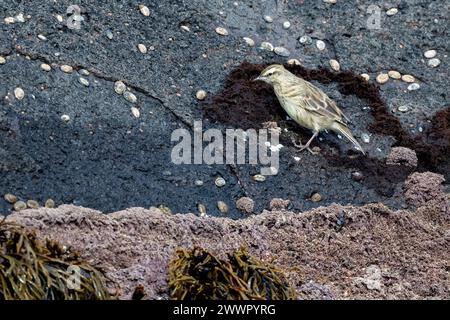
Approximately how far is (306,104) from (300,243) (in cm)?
172

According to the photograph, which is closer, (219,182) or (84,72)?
(219,182)

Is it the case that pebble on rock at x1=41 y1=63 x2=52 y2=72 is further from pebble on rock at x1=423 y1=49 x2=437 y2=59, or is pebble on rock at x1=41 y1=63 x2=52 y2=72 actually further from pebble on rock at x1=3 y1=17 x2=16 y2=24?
pebble on rock at x1=423 y1=49 x2=437 y2=59

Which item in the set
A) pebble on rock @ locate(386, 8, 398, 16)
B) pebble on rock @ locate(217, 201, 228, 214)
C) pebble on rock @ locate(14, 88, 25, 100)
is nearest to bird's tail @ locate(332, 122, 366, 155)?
pebble on rock @ locate(217, 201, 228, 214)

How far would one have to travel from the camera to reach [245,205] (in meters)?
8.49

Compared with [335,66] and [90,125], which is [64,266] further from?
[335,66]

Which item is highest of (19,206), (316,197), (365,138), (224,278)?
(365,138)

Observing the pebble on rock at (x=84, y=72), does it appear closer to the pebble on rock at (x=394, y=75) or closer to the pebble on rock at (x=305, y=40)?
the pebble on rock at (x=305, y=40)

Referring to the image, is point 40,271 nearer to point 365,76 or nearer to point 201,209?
point 201,209

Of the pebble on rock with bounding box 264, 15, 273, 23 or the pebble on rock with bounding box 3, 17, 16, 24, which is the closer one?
the pebble on rock with bounding box 3, 17, 16, 24

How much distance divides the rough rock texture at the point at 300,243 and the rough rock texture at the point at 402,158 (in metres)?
0.83

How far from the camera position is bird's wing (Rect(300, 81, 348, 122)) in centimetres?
927

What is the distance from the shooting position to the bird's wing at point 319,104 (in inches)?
365

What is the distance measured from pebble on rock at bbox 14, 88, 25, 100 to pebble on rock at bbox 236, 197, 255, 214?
1733 mm

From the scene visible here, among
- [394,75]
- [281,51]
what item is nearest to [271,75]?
[281,51]
